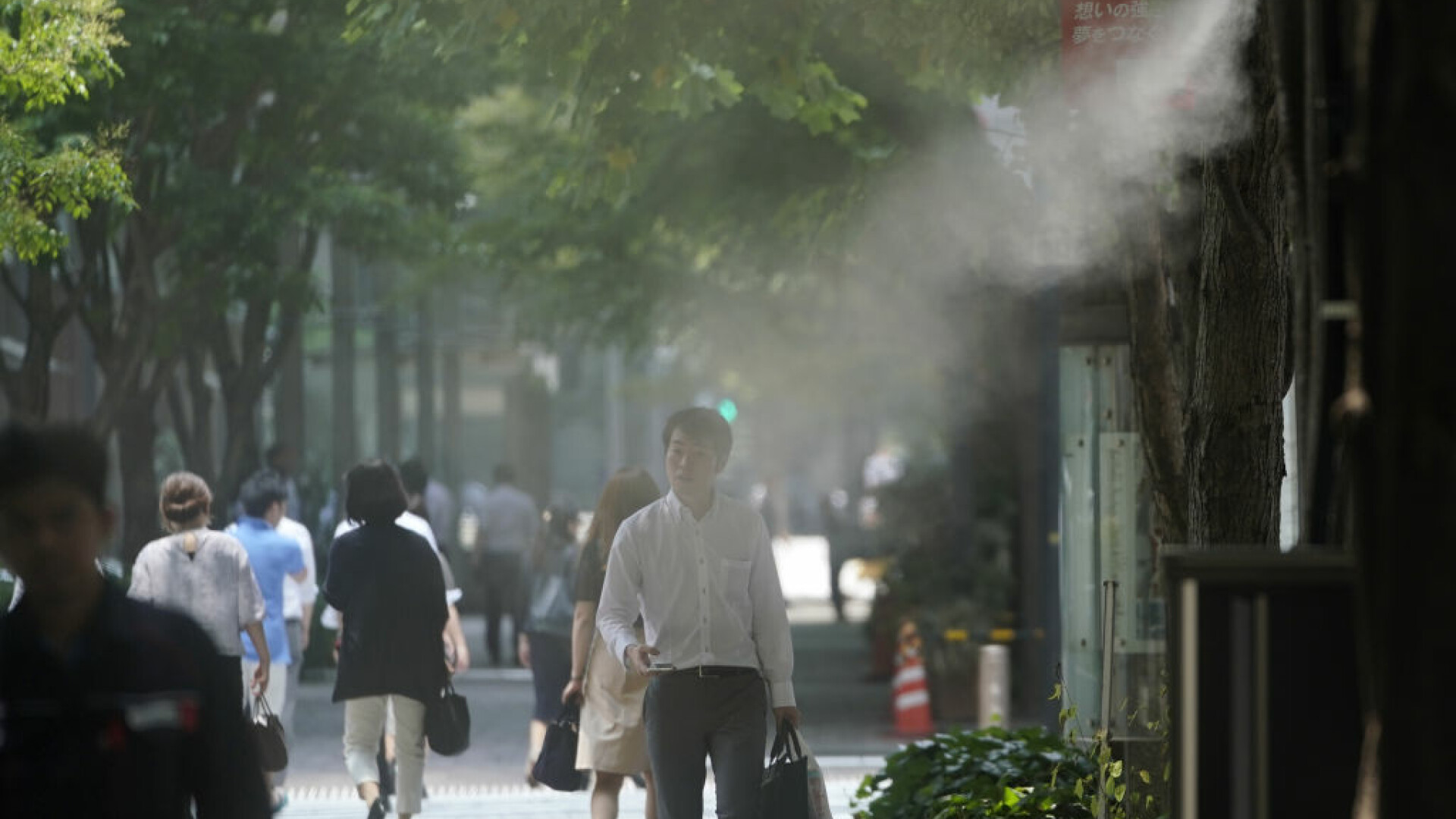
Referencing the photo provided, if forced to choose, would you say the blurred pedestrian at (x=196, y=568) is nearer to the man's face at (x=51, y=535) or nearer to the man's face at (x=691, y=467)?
the man's face at (x=691, y=467)

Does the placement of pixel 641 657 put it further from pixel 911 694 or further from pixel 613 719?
pixel 911 694

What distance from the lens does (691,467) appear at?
7230mm

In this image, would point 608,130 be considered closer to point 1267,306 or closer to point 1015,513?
point 1267,306

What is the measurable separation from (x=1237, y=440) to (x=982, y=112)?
8.94m

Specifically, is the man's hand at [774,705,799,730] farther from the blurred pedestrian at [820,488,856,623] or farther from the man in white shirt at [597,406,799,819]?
the blurred pedestrian at [820,488,856,623]

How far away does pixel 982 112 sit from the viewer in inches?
597

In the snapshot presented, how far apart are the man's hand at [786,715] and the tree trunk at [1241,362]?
133cm

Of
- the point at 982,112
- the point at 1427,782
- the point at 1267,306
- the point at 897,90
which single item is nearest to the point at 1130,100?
the point at 1267,306

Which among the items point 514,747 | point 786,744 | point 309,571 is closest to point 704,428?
point 786,744

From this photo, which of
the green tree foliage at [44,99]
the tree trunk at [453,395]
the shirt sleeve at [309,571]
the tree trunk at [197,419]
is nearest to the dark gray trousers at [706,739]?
the shirt sleeve at [309,571]

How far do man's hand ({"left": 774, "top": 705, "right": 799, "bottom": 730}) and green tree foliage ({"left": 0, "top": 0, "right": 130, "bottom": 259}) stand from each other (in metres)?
4.74

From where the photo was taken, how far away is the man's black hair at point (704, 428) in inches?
287

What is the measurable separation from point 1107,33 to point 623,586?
2.40 metres

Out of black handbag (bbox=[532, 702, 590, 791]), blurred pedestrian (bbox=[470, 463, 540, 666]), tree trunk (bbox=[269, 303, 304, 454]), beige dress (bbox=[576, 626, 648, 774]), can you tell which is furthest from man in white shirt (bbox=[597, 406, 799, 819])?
tree trunk (bbox=[269, 303, 304, 454])
